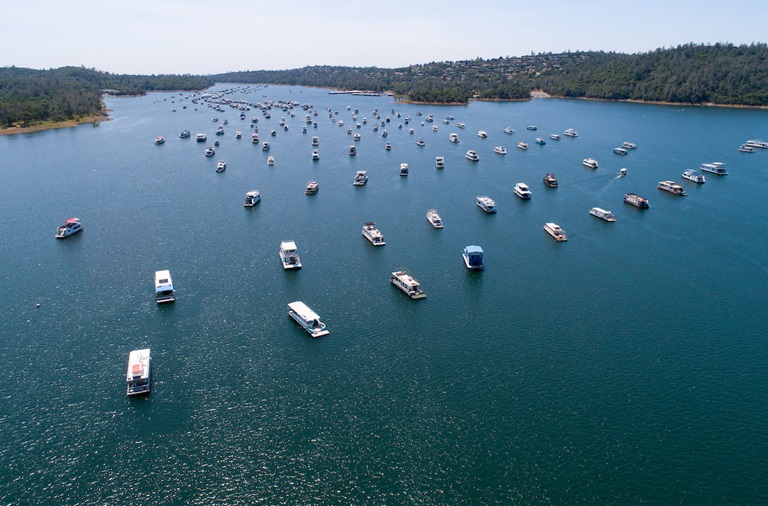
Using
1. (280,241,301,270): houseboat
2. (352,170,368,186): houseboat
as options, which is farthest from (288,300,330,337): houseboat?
(352,170,368,186): houseboat

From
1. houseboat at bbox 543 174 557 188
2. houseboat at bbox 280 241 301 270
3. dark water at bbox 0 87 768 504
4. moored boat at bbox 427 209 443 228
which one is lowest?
dark water at bbox 0 87 768 504

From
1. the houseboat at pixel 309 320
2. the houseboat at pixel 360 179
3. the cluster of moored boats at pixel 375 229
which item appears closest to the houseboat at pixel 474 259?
the cluster of moored boats at pixel 375 229

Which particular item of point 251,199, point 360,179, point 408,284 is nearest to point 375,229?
point 408,284

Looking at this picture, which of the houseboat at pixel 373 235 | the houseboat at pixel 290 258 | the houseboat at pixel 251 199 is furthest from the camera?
the houseboat at pixel 251 199

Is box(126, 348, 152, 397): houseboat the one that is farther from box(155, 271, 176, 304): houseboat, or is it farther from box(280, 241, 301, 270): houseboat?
box(280, 241, 301, 270): houseboat

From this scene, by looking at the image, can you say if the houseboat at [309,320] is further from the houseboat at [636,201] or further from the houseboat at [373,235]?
the houseboat at [636,201]

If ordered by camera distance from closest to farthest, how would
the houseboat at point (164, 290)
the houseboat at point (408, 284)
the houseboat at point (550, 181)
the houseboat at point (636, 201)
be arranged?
the houseboat at point (164, 290) → the houseboat at point (408, 284) → the houseboat at point (636, 201) → the houseboat at point (550, 181)

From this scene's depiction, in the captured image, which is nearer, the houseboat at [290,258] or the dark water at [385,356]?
the dark water at [385,356]

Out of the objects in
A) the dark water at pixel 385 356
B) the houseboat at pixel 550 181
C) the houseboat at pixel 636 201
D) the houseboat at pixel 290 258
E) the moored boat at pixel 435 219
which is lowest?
the dark water at pixel 385 356
